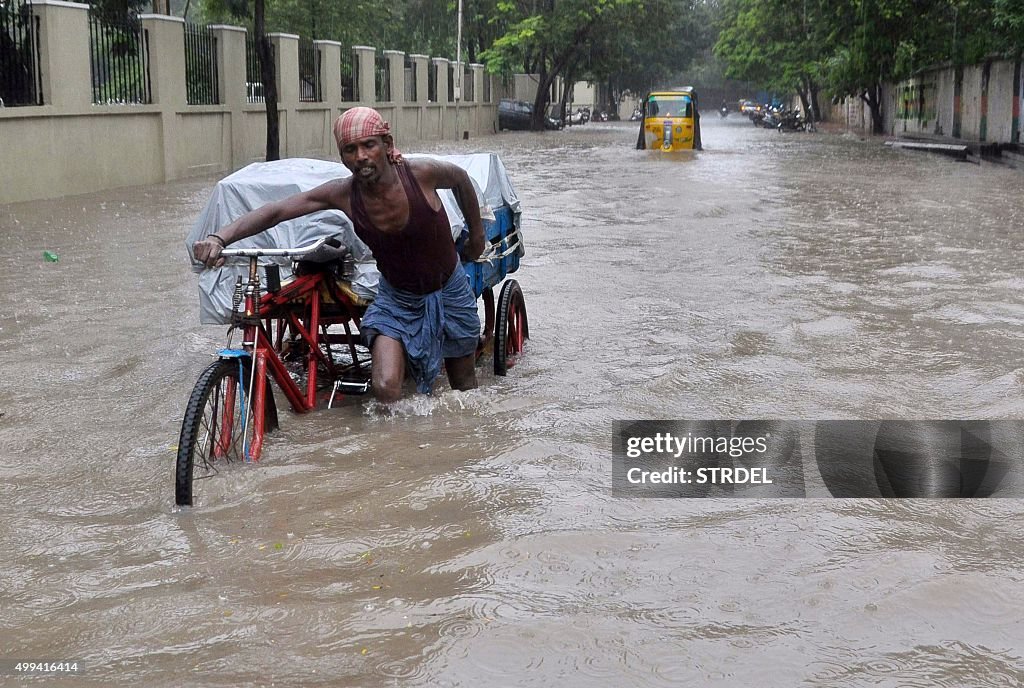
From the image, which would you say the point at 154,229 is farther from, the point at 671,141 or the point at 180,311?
the point at 671,141

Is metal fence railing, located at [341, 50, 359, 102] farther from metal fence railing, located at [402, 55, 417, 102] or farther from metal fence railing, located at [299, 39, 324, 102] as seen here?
metal fence railing, located at [402, 55, 417, 102]

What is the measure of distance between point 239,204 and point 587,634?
295 centimetres

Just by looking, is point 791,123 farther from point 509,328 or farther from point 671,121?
point 509,328

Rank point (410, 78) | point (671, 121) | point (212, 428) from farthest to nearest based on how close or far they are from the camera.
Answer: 1. point (410, 78)
2. point (671, 121)
3. point (212, 428)

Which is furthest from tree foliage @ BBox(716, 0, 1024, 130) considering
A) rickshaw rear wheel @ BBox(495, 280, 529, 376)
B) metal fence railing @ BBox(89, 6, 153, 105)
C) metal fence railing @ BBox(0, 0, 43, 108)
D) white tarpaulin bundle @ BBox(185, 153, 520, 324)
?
white tarpaulin bundle @ BBox(185, 153, 520, 324)

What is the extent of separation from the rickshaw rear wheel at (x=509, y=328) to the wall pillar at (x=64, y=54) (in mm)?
12435

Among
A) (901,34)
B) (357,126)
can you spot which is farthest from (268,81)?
(357,126)

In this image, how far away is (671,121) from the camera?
34.5 metres

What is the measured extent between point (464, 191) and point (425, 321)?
0.61 meters

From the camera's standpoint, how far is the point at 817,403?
6.32 m

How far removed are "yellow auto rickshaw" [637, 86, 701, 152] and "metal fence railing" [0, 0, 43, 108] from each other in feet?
66.2

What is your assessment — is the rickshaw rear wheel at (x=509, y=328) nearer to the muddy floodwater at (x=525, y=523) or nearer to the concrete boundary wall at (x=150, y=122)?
the muddy floodwater at (x=525, y=523)

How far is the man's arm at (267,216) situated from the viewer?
484cm

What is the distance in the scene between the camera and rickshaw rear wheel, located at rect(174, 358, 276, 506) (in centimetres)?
446
